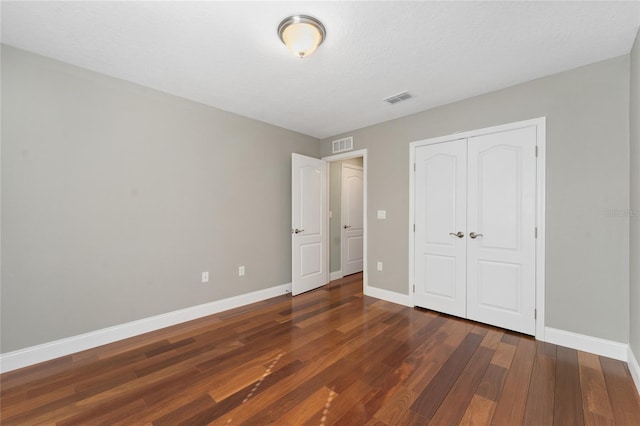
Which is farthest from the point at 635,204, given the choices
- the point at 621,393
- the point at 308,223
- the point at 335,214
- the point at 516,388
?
the point at 335,214

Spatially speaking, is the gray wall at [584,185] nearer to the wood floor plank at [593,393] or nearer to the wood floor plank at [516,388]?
the wood floor plank at [593,393]

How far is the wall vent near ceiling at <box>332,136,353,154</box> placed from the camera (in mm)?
4309

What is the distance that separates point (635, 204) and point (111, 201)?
460 centimetres

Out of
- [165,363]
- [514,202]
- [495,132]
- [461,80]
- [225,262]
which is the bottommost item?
[165,363]

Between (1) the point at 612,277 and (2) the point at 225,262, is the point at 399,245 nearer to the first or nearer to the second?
(1) the point at 612,277

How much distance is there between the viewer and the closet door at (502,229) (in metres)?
2.71

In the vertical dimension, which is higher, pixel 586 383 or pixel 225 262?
pixel 225 262

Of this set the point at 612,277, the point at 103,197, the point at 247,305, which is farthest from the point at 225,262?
the point at 612,277

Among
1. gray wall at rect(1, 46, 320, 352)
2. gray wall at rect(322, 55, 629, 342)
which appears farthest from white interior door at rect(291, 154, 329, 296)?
gray wall at rect(322, 55, 629, 342)

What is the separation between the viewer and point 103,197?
102 inches

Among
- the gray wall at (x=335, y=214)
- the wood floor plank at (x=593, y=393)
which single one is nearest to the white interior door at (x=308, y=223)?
the gray wall at (x=335, y=214)

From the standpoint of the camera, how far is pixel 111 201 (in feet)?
8.61

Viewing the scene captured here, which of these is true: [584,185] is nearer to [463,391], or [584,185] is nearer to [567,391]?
[567,391]

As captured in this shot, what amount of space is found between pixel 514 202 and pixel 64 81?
4.55 metres
